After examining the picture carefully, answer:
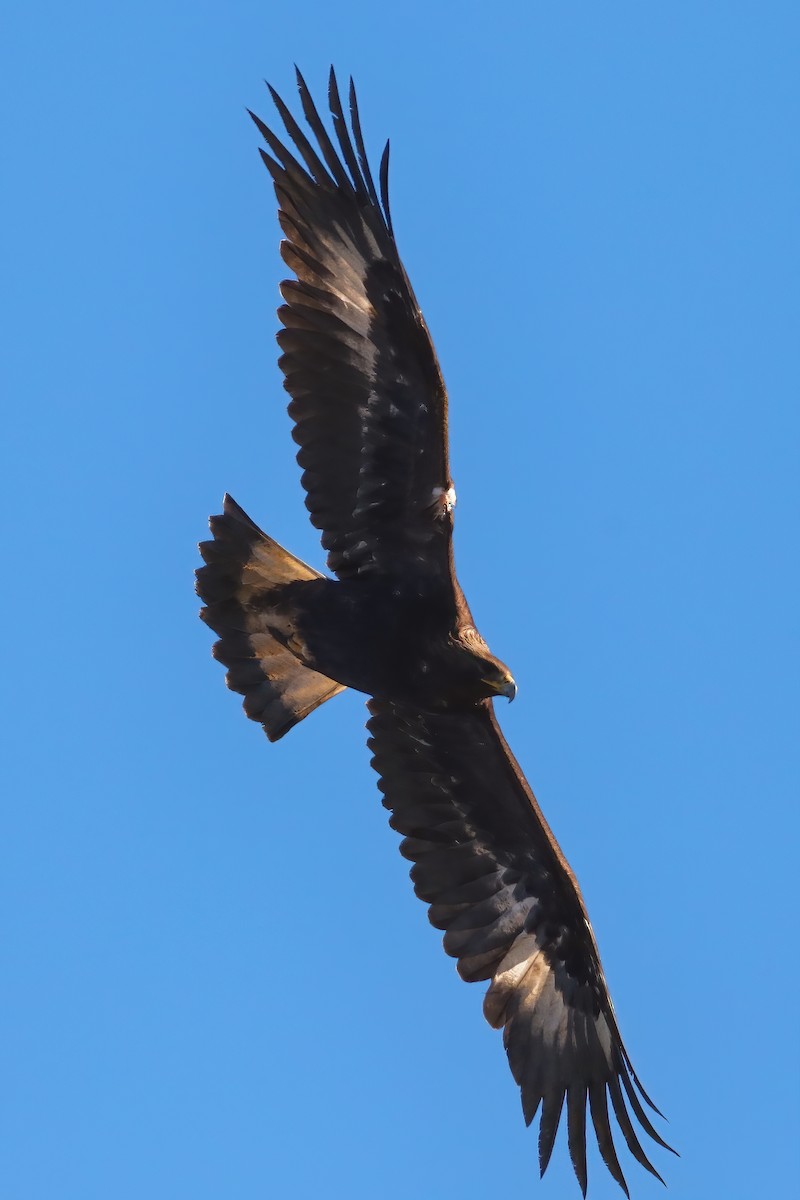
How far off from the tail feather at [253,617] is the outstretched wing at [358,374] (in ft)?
1.22

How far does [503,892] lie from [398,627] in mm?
2086

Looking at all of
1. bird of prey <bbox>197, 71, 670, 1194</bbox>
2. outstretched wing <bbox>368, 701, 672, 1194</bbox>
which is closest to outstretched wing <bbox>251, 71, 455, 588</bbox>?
bird of prey <bbox>197, 71, 670, 1194</bbox>

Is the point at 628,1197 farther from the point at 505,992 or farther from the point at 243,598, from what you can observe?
the point at 243,598

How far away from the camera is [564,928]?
39.9ft

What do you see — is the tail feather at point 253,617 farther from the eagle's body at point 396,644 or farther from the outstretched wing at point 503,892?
the outstretched wing at point 503,892

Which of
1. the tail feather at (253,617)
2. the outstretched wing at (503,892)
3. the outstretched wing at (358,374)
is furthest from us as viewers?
the outstretched wing at (503,892)

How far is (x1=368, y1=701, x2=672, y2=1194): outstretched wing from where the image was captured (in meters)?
11.8

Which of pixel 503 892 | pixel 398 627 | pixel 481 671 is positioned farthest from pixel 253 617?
pixel 503 892

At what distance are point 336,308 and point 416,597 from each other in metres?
1.58

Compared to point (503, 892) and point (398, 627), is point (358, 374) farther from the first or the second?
point (503, 892)

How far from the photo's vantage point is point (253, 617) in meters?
11.4

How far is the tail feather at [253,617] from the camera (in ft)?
36.8

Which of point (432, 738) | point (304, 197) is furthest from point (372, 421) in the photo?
point (432, 738)

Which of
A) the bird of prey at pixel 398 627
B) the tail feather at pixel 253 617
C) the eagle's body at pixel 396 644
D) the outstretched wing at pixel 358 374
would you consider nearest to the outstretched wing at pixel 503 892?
the bird of prey at pixel 398 627
